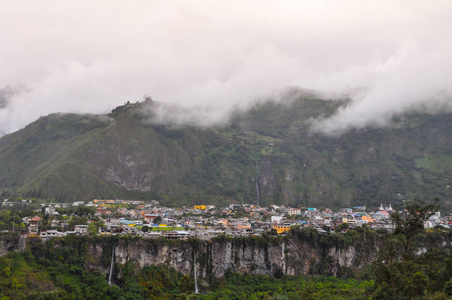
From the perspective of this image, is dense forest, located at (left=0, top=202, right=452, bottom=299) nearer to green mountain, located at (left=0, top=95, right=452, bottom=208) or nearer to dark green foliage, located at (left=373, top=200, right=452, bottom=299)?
dark green foliage, located at (left=373, top=200, right=452, bottom=299)

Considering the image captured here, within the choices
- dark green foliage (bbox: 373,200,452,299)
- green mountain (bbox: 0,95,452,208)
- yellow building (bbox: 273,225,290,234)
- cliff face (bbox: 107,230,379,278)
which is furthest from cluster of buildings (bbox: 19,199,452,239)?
dark green foliage (bbox: 373,200,452,299)

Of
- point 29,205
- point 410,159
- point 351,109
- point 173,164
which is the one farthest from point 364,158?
point 29,205

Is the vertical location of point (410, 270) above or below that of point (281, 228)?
above

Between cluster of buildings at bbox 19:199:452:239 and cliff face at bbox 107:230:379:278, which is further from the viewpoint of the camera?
cluster of buildings at bbox 19:199:452:239

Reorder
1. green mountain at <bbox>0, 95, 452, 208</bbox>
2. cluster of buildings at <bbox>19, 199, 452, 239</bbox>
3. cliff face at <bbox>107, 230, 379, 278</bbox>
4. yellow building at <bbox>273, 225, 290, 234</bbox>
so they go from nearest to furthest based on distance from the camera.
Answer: cliff face at <bbox>107, 230, 379, 278</bbox>, cluster of buildings at <bbox>19, 199, 452, 239</bbox>, yellow building at <bbox>273, 225, 290, 234</bbox>, green mountain at <bbox>0, 95, 452, 208</bbox>

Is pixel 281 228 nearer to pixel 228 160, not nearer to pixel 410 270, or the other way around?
pixel 410 270

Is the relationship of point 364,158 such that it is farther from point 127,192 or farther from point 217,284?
point 217,284

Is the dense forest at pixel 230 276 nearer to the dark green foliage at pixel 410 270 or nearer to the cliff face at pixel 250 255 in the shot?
the dark green foliage at pixel 410 270

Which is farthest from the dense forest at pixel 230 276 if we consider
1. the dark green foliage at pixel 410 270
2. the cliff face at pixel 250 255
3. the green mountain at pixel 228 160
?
the green mountain at pixel 228 160

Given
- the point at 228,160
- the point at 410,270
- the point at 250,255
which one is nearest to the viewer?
the point at 410,270

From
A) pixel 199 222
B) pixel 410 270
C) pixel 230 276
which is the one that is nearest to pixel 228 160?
pixel 199 222
